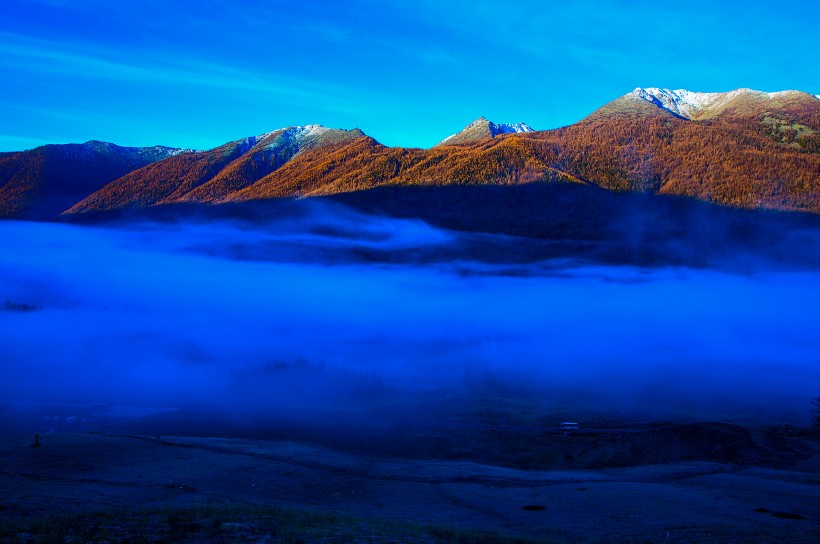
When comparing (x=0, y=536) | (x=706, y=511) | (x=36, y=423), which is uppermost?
(x=0, y=536)

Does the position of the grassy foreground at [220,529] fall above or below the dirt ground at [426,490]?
above

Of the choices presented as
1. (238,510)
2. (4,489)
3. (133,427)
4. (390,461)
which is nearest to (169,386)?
(133,427)

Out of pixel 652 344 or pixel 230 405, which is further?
pixel 652 344

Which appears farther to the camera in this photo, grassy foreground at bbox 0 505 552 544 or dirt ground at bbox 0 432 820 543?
dirt ground at bbox 0 432 820 543

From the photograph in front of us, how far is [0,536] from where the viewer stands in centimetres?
2336

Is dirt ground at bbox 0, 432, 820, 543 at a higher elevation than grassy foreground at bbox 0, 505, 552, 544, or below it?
below

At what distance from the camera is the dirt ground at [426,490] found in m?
33.4

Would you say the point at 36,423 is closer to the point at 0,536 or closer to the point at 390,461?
the point at 390,461

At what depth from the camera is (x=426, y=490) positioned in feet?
160

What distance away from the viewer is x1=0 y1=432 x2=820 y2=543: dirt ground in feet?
110

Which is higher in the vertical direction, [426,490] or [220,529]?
[220,529]

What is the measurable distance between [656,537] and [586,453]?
170 ft

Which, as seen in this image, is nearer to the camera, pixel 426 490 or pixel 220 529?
pixel 220 529

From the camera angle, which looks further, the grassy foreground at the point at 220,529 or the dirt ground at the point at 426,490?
the dirt ground at the point at 426,490
